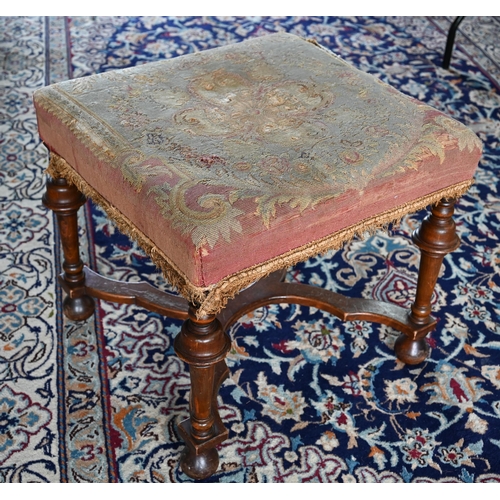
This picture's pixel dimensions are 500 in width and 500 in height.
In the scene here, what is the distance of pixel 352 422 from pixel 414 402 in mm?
110

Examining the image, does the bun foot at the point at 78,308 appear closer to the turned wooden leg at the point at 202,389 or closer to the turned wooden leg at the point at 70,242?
the turned wooden leg at the point at 70,242

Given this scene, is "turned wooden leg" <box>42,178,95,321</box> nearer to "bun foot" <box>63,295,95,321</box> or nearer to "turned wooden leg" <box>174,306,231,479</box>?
"bun foot" <box>63,295,95,321</box>

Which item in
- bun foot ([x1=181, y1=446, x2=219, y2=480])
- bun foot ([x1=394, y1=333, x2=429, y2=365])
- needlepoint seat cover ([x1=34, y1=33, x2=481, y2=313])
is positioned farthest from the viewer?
bun foot ([x1=394, y1=333, x2=429, y2=365])

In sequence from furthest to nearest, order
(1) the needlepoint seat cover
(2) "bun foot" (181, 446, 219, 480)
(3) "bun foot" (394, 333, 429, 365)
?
(3) "bun foot" (394, 333, 429, 365), (2) "bun foot" (181, 446, 219, 480), (1) the needlepoint seat cover

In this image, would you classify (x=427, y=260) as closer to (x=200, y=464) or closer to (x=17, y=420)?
(x=200, y=464)

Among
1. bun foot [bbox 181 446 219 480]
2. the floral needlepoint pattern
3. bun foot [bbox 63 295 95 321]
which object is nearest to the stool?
bun foot [bbox 181 446 219 480]

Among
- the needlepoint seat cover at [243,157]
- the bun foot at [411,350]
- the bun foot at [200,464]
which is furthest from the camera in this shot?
the bun foot at [411,350]

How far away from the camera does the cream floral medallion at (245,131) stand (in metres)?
0.80

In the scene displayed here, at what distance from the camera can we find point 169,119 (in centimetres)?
94

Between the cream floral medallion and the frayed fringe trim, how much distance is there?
0.19 ft

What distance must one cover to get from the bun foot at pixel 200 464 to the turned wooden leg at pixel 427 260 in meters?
0.37

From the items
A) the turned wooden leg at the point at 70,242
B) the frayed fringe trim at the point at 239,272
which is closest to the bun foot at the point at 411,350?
the frayed fringe trim at the point at 239,272

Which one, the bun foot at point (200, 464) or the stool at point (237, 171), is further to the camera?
the bun foot at point (200, 464)

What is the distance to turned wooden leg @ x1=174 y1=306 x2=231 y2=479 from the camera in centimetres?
85
